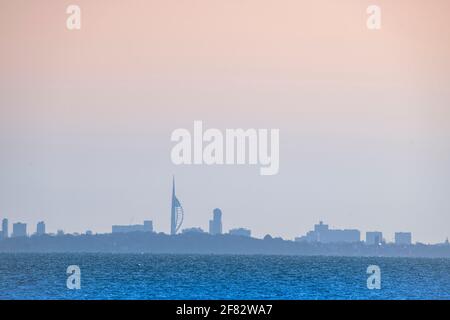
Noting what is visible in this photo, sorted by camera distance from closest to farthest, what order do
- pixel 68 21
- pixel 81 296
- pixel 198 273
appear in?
pixel 68 21 → pixel 81 296 → pixel 198 273

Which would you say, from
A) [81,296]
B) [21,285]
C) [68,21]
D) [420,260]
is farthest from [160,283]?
[420,260]

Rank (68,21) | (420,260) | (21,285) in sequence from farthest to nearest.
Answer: (420,260), (21,285), (68,21)

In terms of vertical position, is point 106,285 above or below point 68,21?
below

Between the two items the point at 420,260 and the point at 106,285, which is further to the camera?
the point at 420,260

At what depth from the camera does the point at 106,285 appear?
146 feet

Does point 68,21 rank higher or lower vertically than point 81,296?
higher
